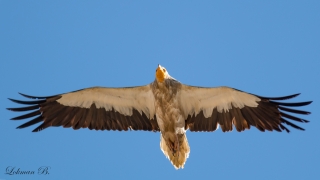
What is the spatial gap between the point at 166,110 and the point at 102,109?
1589 mm

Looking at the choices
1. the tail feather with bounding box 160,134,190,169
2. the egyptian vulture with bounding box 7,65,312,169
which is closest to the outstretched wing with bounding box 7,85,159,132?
the egyptian vulture with bounding box 7,65,312,169

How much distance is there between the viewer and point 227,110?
1338 centimetres

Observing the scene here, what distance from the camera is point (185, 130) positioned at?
13438 mm

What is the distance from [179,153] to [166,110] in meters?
1.02

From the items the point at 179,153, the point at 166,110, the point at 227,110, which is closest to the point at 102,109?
the point at 166,110

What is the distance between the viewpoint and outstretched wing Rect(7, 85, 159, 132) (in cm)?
1341

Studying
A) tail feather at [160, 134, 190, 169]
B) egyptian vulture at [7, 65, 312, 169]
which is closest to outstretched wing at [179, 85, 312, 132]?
egyptian vulture at [7, 65, 312, 169]

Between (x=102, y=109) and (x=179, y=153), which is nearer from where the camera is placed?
(x=179, y=153)

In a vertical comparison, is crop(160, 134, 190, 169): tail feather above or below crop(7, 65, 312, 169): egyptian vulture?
below

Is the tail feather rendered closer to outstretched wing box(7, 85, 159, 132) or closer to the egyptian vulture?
the egyptian vulture

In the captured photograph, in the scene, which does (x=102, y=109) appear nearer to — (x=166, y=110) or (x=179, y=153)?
(x=166, y=110)

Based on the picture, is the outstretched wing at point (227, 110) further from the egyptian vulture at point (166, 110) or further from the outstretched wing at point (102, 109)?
the outstretched wing at point (102, 109)

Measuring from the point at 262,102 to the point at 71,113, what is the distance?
4286 millimetres

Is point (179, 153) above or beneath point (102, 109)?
beneath
